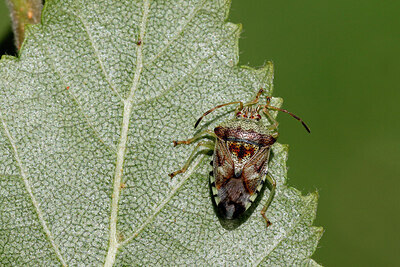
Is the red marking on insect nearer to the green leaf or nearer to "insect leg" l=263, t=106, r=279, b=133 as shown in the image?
"insect leg" l=263, t=106, r=279, b=133

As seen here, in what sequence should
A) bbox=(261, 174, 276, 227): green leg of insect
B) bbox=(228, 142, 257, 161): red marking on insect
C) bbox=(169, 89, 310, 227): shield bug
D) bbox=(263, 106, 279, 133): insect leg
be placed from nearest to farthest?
bbox=(261, 174, 276, 227): green leg of insect → bbox=(169, 89, 310, 227): shield bug → bbox=(263, 106, 279, 133): insect leg → bbox=(228, 142, 257, 161): red marking on insect

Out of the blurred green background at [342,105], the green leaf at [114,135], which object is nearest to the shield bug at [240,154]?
the green leaf at [114,135]

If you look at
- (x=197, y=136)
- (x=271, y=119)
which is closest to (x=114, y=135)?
(x=197, y=136)

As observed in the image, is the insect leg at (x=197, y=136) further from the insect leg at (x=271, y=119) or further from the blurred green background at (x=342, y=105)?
the blurred green background at (x=342, y=105)

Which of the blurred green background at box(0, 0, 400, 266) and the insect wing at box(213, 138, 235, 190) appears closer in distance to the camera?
the insect wing at box(213, 138, 235, 190)

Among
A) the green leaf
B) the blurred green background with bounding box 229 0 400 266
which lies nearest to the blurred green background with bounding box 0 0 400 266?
the blurred green background with bounding box 229 0 400 266

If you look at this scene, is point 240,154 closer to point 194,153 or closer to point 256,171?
point 256,171

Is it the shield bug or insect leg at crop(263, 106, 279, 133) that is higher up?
insect leg at crop(263, 106, 279, 133)
